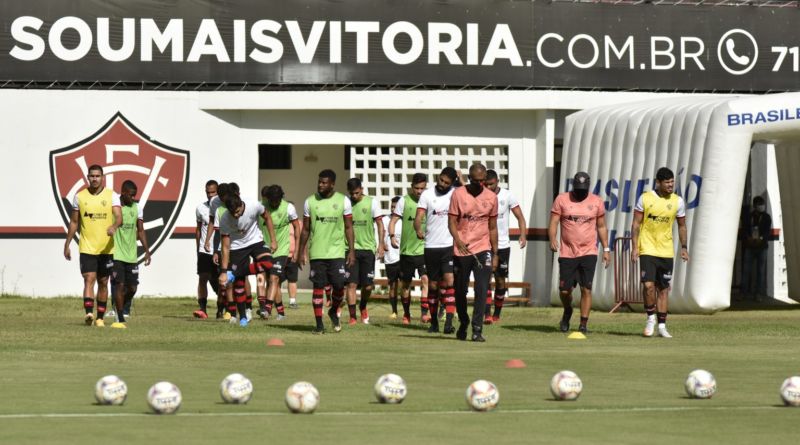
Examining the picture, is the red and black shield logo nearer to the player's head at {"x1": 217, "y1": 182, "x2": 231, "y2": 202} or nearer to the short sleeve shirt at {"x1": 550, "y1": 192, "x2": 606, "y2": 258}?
the player's head at {"x1": 217, "y1": 182, "x2": 231, "y2": 202}

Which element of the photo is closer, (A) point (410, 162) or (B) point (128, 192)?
(B) point (128, 192)

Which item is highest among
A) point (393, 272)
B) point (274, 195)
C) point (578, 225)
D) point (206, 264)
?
point (274, 195)

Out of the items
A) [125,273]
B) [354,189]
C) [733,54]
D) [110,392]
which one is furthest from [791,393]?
[733,54]

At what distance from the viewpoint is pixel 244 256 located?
20.8m

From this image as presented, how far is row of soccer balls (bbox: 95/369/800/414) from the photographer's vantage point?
34.0 feet

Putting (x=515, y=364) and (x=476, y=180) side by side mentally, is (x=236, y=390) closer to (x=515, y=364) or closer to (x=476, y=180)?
(x=515, y=364)

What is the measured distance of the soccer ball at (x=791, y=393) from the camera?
11.0 meters

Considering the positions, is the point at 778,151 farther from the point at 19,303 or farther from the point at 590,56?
the point at 19,303

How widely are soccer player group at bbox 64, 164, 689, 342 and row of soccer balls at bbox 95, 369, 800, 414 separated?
272 inches

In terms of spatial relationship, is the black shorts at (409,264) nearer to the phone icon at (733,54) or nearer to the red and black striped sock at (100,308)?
the red and black striped sock at (100,308)

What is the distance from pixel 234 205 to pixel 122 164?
8690mm

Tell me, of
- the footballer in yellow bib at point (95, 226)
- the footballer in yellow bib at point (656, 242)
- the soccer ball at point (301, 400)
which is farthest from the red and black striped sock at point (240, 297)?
the soccer ball at point (301, 400)

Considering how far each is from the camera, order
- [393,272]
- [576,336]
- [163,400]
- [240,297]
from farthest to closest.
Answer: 1. [393,272]
2. [240,297]
3. [576,336]
4. [163,400]

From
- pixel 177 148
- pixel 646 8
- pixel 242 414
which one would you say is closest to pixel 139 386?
pixel 242 414
